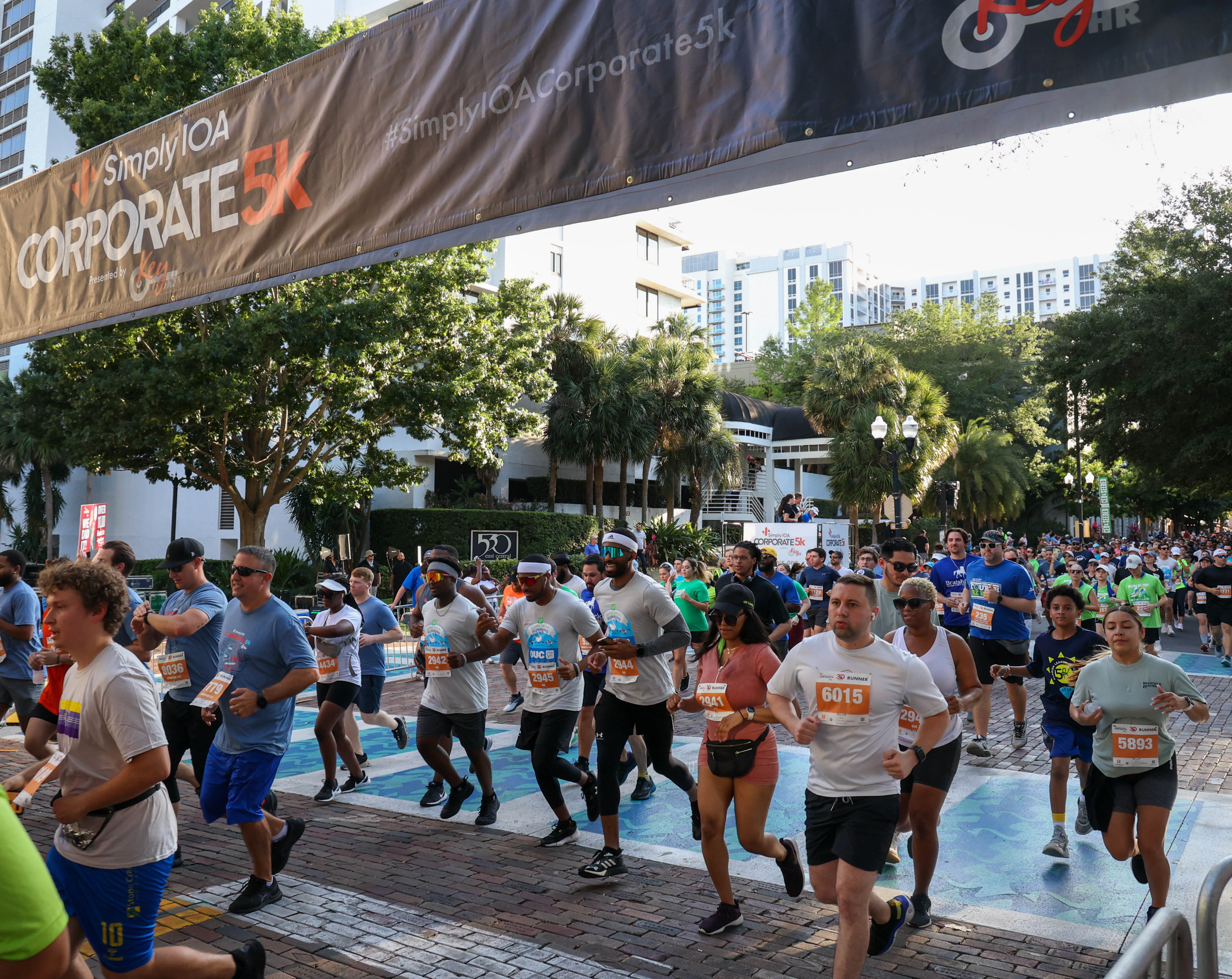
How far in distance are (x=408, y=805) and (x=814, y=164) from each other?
687cm

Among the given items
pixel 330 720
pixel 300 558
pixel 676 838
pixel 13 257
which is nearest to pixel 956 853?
pixel 676 838

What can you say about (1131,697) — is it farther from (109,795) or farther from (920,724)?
(109,795)

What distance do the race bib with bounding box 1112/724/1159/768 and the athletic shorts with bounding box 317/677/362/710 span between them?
18.3 ft

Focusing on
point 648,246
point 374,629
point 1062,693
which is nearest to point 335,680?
point 374,629

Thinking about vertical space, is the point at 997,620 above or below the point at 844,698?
below

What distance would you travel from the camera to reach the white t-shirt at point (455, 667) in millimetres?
7375

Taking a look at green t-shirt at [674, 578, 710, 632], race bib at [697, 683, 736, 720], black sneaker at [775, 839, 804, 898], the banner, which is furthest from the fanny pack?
green t-shirt at [674, 578, 710, 632]

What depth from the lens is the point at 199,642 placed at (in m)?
6.42

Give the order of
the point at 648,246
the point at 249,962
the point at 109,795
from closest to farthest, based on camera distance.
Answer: the point at 109,795, the point at 249,962, the point at 648,246

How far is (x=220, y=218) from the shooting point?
11.0 ft

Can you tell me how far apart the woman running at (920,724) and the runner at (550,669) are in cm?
208

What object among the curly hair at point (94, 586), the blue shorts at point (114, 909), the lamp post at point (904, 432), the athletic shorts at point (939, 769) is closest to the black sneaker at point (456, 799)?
the athletic shorts at point (939, 769)

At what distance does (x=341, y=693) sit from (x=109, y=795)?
15.5 feet

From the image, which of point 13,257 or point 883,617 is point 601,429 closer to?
point 883,617
